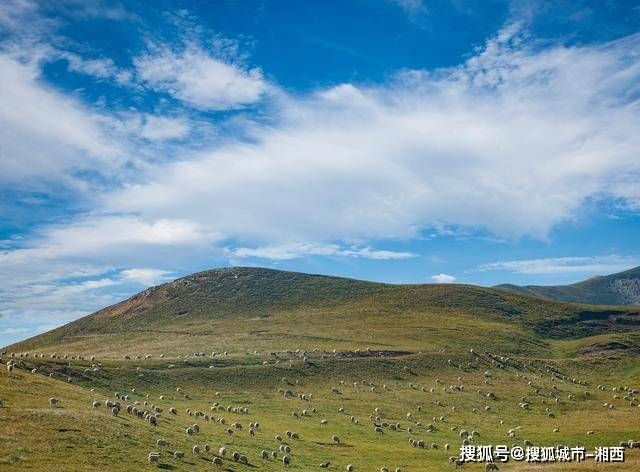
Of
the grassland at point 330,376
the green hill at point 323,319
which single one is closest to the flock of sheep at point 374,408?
the grassland at point 330,376

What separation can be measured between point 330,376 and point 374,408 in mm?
16183

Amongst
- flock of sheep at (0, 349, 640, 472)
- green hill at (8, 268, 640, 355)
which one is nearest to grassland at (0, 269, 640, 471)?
flock of sheep at (0, 349, 640, 472)

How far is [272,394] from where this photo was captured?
75.2m

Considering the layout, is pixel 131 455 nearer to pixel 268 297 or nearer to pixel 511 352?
pixel 511 352

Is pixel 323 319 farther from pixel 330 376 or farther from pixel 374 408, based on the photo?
pixel 374 408

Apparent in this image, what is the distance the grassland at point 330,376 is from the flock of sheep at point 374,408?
502 millimetres

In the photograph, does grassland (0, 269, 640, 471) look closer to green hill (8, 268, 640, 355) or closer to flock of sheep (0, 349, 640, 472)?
flock of sheep (0, 349, 640, 472)

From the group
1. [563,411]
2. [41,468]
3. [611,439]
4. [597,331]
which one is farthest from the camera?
[597,331]

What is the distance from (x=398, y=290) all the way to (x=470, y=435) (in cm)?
12278

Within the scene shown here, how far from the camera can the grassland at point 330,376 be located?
131ft

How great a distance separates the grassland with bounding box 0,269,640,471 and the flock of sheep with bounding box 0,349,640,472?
19.8 inches

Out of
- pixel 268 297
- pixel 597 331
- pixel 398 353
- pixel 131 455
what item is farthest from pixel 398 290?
pixel 131 455

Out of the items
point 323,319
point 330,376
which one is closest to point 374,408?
point 330,376

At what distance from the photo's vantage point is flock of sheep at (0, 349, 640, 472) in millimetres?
43906
